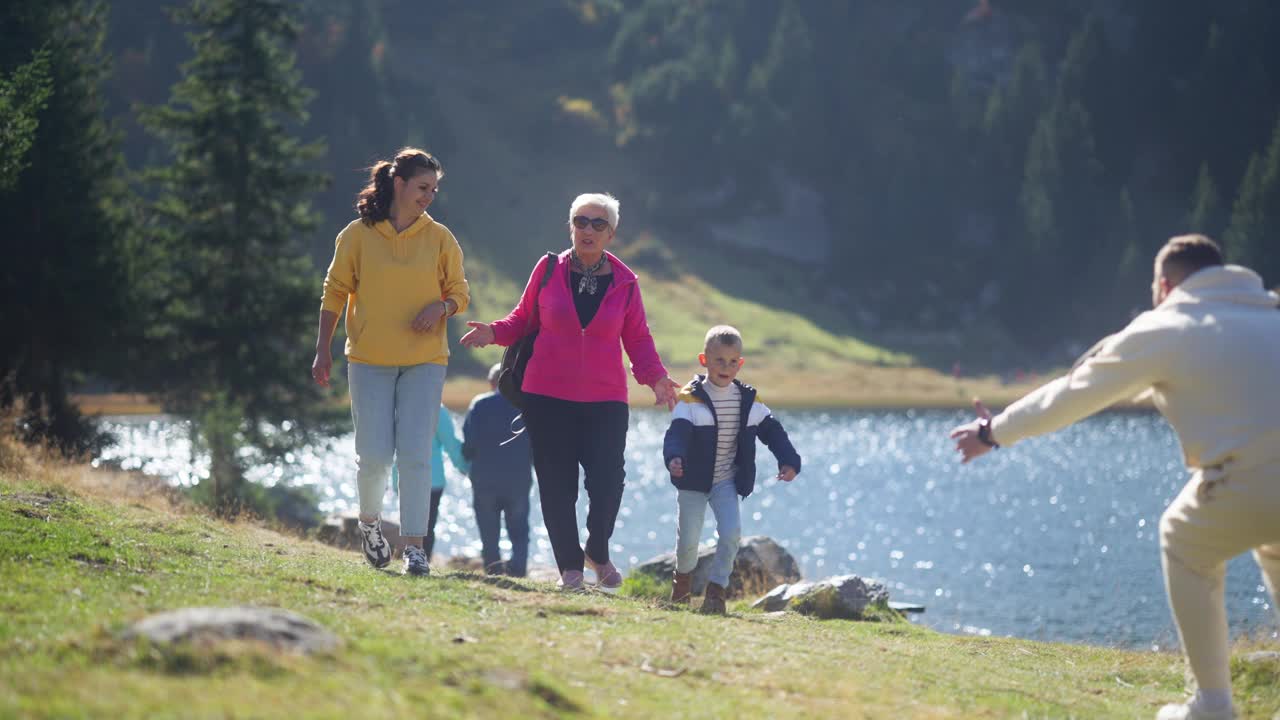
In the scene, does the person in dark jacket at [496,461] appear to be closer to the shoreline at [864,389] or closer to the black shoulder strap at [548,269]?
the black shoulder strap at [548,269]

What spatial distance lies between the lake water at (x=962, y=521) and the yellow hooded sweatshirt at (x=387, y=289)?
9296 millimetres

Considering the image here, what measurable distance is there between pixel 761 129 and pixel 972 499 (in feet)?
260

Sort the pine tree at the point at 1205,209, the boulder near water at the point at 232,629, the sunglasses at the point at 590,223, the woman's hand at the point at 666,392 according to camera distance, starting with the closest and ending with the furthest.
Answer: the boulder near water at the point at 232,629, the sunglasses at the point at 590,223, the woman's hand at the point at 666,392, the pine tree at the point at 1205,209

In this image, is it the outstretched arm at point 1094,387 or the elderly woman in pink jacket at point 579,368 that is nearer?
A: the outstretched arm at point 1094,387

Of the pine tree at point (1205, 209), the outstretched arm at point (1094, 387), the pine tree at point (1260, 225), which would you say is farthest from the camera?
the pine tree at point (1205, 209)

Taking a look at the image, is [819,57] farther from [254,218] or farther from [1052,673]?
[1052,673]

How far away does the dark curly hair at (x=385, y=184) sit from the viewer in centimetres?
834

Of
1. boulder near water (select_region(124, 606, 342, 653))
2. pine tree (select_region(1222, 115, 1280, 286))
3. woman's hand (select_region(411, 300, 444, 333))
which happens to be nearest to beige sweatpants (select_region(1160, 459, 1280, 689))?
boulder near water (select_region(124, 606, 342, 653))

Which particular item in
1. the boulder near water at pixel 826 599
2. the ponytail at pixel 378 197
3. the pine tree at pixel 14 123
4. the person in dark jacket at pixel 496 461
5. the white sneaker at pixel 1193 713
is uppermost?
the pine tree at pixel 14 123

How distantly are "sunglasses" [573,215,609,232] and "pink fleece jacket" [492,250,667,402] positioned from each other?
21cm

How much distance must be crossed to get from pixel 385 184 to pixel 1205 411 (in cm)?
540

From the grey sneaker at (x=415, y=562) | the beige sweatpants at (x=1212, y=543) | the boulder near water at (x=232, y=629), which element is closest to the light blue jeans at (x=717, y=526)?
the grey sneaker at (x=415, y=562)

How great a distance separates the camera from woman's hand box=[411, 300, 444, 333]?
26.8 feet

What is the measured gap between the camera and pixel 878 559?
26.7m
